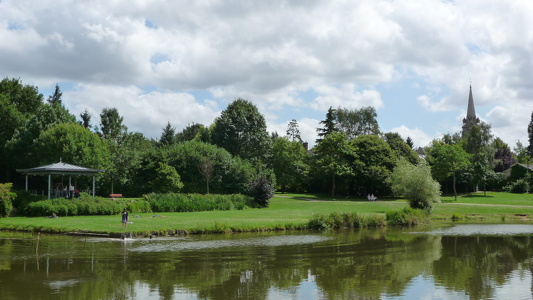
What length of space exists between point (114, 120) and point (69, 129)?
1157 inches

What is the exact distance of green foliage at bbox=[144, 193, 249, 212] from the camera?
162ft

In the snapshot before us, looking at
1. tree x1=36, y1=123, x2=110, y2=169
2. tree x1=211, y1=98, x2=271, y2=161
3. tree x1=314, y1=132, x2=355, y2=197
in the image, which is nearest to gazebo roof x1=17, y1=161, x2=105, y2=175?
tree x1=36, y1=123, x2=110, y2=169

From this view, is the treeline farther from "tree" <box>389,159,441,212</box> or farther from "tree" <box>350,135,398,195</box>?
"tree" <box>389,159,441,212</box>

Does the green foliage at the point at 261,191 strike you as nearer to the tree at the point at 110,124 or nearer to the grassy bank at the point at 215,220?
the grassy bank at the point at 215,220

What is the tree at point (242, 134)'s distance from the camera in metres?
79.6

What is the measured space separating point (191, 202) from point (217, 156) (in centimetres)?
1500

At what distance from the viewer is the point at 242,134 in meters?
80.4

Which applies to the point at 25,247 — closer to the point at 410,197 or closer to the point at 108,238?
the point at 108,238

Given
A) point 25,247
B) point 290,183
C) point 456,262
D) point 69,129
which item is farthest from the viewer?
point 290,183

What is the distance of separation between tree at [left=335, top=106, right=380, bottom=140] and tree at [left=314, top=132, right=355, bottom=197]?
26.4 metres

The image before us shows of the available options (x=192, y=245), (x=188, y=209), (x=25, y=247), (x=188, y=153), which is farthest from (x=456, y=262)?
(x=188, y=153)

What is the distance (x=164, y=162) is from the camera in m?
64.3

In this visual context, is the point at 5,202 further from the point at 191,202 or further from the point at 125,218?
the point at 191,202

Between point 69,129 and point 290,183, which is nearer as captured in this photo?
point 69,129
